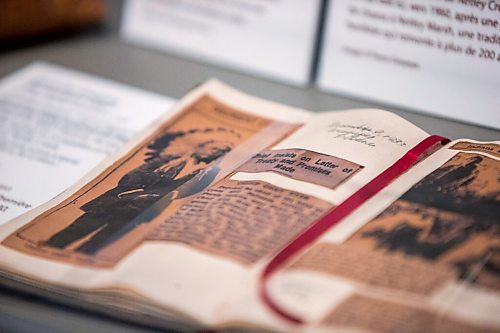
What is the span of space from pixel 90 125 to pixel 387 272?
38cm

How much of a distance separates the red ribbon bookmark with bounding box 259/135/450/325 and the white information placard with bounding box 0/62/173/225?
9.3 inches

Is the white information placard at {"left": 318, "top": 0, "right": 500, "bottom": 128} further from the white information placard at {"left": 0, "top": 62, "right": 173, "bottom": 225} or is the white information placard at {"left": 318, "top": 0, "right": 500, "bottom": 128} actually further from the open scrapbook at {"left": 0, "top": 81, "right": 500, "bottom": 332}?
the white information placard at {"left": 0, "top": 62, "right": 173, "bottom": 225}

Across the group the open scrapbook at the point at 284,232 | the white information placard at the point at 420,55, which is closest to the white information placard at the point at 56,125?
the open scrapbook at the point at 284,232

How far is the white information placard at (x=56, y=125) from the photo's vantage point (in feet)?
2.19

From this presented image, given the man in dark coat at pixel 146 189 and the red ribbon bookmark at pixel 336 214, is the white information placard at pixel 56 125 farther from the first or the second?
the red ribbon bookmark at pixel 336 214

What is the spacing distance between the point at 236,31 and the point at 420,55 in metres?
0.21

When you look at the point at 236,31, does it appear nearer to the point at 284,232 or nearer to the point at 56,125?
the point at 56,125

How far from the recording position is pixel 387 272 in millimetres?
487

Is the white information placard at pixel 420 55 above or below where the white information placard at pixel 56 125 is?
above

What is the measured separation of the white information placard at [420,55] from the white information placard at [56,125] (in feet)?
0.62

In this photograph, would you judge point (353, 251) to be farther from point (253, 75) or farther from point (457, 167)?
point (253, 75)

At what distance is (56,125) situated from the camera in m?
0.76

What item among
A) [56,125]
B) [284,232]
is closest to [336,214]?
[284,232]

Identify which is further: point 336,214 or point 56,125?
point 56,125
